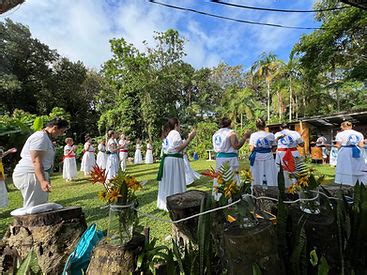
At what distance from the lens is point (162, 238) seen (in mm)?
4246

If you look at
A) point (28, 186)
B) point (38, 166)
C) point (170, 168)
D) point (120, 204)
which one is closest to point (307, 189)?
point (120, 204)

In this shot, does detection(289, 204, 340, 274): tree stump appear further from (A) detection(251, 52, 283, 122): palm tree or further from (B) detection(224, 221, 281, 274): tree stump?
(A) detection(251, 52, 283, 122): palm tree

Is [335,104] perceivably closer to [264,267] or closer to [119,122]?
[119,122]

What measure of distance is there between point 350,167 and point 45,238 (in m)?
6.88

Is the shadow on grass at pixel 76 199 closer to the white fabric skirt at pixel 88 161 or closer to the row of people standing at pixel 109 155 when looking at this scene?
the row of people standing at pixel 109 155

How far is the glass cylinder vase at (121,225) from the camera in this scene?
213cm

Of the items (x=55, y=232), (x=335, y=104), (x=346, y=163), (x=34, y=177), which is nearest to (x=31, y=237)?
(x=55, y=232)

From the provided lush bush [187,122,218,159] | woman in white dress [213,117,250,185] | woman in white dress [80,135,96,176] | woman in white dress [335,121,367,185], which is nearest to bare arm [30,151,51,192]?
woman in white dress [213,117,250,185]

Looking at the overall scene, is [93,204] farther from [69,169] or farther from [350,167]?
[350,167]

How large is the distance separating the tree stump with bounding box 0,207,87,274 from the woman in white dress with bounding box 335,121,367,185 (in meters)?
6.51

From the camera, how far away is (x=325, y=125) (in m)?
18.7

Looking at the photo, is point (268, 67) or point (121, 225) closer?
point (121, 225)

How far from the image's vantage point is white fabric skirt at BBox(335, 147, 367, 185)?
7.11 m

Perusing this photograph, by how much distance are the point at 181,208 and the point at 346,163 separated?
6103 millimetres
